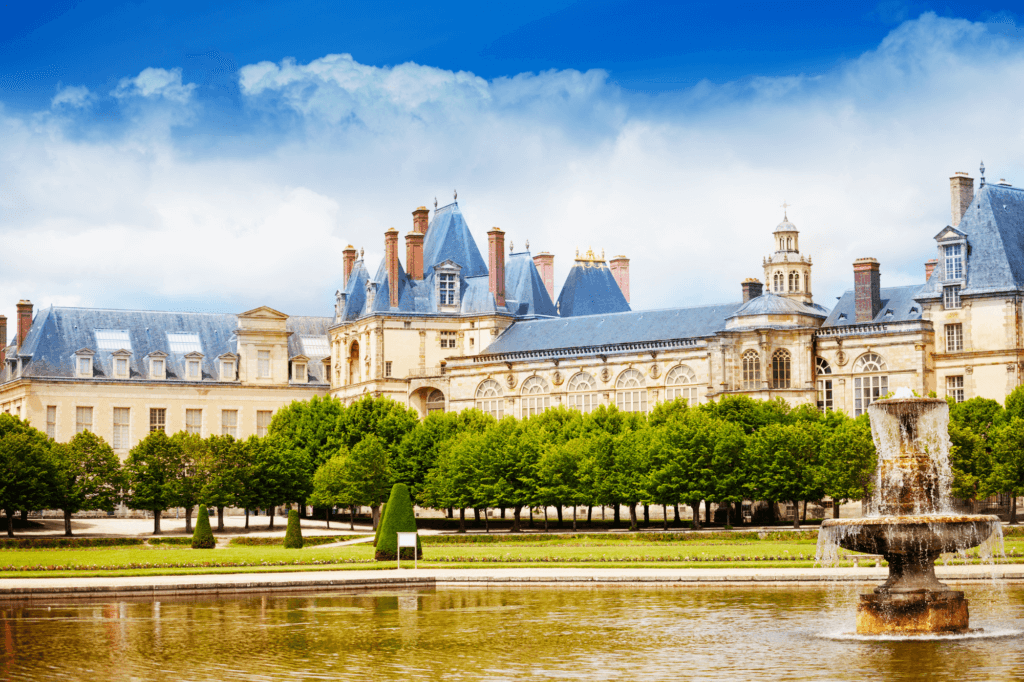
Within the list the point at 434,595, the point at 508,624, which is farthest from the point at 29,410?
the point at 508,624

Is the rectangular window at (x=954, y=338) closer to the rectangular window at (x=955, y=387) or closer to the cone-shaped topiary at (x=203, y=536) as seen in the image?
the rectangular window at (x=955, y=387)

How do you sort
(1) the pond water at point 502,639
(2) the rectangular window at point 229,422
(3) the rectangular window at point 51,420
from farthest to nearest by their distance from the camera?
(2) the rectangular window at point 229,422 < (3) the rectangular window at point 51,420 < (1) the pond water at point 502,639

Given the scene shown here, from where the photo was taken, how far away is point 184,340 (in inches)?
3878

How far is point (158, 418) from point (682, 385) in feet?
117

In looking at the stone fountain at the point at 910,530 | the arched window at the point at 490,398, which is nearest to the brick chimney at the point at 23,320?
the arched window at the point at 490,398

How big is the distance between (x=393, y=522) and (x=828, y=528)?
2249 cm

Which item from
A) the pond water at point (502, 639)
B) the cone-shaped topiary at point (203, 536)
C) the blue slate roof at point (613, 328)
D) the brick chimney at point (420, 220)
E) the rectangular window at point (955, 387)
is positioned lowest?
the pond water at point (502, 639)

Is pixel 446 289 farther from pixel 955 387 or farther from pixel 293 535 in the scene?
pixel 293 535

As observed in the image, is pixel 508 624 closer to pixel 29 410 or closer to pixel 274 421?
pixel 274 421

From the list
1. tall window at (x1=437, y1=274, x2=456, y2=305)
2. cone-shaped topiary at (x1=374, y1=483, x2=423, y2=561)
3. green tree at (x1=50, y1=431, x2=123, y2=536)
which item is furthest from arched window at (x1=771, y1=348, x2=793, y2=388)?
cone-shaped topiary at (x1=374, y1=483, x2=423, y2=561)

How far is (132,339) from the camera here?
9700 centimetres

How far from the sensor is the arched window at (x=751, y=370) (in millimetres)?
79125

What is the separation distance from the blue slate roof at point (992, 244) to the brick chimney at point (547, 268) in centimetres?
3277

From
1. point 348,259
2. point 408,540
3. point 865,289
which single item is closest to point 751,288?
point 865,289
